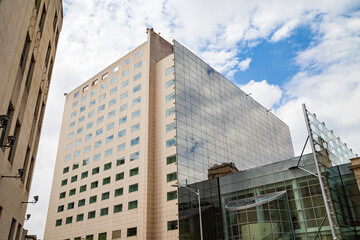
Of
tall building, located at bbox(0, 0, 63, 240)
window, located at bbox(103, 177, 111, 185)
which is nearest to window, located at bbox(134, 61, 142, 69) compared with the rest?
window, located at bbox(103, 177, 111, 185)

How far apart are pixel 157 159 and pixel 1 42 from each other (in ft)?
130

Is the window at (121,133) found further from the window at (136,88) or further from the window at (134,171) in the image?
the window at (134,171)

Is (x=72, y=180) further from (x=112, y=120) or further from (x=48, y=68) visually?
(x=48, y=68)

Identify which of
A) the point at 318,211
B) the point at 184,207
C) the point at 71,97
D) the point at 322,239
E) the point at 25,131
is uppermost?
the point at 71,97

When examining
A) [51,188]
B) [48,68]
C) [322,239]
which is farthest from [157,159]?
[51,188]

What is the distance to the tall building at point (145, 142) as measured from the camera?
52.0 metres

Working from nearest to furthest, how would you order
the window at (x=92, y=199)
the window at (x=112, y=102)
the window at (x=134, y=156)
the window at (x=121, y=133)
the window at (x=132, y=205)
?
the window at (x=132, y=205) < the window at (x=134, y=156) < the window at (x=92, y=199) < the window at (x=121, y=133) < the window at (x=112, y=102)

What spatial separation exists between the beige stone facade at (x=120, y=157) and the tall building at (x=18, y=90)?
23214mm

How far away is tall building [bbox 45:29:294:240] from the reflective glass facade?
0.22 meters

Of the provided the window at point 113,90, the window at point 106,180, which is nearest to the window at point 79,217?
the window at point 106,180

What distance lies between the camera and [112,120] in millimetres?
67000

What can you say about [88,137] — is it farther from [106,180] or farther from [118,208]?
[118,208]

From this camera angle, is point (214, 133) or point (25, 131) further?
point (214, 133)

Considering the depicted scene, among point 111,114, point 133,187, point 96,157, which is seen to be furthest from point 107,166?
point 111,114
